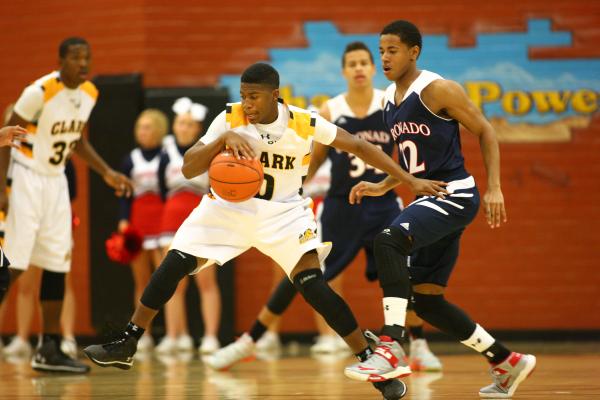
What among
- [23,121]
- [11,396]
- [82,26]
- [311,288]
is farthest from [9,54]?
[311,288]

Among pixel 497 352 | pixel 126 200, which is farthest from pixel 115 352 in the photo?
pixel 126 200

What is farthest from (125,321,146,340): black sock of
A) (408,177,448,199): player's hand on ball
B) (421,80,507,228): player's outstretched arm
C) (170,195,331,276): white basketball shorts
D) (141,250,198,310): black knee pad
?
(421,80,507,228): player's outstretched arm

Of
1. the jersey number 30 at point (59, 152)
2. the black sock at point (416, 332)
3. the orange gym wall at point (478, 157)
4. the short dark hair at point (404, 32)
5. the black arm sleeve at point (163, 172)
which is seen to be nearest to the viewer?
the short dark hair at point (404, 32)

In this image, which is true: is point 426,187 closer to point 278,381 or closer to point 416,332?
point 278,381

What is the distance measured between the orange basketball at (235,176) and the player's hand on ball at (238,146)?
0.14ft

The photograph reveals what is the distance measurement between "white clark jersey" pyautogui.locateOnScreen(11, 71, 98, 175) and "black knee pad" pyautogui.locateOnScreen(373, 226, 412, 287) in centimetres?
305

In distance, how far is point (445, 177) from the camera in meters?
6.10

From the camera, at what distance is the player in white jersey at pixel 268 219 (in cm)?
579

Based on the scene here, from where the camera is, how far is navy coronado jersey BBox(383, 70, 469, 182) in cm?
607

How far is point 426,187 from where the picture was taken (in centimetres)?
586

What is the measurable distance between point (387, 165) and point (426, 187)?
0.26 meters

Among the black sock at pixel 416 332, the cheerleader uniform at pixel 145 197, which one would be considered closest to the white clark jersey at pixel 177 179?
the cheerleader uniform at pixel 145 197

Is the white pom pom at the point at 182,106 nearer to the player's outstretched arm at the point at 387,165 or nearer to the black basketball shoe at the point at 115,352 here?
the player's outstretched arm at the point at 387,165

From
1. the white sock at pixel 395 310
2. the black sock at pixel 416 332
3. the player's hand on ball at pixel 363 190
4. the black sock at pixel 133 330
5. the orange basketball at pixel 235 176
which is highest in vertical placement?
the orange basketball at pixel 235 176
